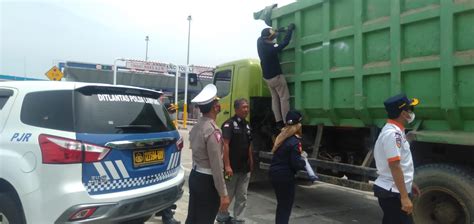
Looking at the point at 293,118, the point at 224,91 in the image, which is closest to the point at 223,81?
the point at 224,91

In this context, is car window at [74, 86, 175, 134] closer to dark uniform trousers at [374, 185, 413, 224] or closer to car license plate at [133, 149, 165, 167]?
car license plate at [133, 149, 165, 167]

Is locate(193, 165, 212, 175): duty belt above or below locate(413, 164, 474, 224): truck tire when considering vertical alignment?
above

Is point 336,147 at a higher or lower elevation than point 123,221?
higher

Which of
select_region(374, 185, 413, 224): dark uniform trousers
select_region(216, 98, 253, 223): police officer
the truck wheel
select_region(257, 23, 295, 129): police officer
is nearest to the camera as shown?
select_region(374, 185, 413, 224): dark uniform trousers

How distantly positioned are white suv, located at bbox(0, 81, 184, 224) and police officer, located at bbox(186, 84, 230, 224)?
0.55 m

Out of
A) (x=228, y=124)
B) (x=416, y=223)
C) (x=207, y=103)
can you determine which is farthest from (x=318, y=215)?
(x=207, y=103)

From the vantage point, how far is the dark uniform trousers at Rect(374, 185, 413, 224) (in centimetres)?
345

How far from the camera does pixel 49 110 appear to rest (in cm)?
386

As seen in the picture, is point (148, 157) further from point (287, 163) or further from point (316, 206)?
point (316, 206)

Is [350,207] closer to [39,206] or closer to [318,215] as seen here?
[318,215]

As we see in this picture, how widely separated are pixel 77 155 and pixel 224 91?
4.86 meters

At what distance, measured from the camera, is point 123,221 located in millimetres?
3877

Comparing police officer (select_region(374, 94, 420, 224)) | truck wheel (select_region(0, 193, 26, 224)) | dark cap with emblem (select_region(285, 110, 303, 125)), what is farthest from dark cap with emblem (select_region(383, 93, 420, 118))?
truck wheel (select_region(0, 193, 26, 224))

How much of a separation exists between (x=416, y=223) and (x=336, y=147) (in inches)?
87.1
